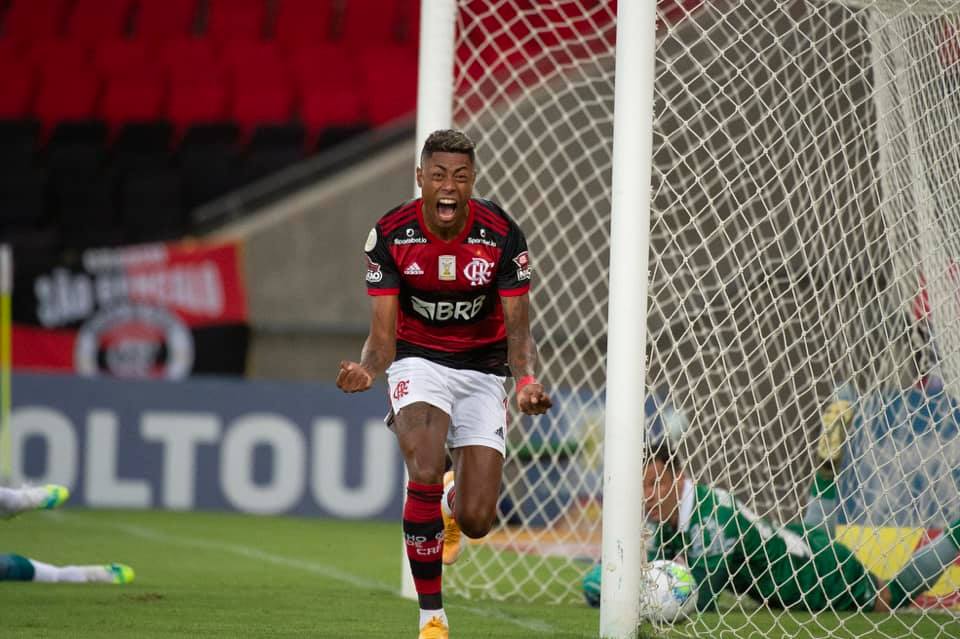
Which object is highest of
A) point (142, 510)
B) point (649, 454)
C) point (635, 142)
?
point (635, 142)

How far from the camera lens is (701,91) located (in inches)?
246

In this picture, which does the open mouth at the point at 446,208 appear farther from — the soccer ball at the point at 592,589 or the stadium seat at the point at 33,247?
the stadium seat at the point at 33,247

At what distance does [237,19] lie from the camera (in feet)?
53.4

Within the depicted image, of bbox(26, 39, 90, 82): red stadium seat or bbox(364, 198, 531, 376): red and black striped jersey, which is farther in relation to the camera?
bbox(26, 39, 90, 82): red stadium seat

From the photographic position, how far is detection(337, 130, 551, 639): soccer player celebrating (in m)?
4.63

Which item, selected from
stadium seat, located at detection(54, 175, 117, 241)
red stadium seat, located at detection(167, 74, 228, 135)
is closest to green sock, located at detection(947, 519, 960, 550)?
stadium seat, located at detection(54, 175, 117, 241)

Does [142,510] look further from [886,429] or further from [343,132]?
[886,429]

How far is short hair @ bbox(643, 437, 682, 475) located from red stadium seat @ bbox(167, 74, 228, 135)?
959cm

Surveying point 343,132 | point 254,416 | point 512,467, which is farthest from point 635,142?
point 343,132

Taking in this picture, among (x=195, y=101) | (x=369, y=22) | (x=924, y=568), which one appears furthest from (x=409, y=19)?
(x=924, y=568)

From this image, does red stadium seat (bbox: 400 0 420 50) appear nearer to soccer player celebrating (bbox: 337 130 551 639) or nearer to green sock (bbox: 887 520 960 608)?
green sock (bbox: 887 520 960 608)

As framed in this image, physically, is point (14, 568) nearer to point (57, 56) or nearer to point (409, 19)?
point (57, 56)

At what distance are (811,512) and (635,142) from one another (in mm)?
2234

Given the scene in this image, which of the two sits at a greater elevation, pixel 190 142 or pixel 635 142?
pixel 190 142
